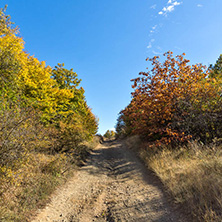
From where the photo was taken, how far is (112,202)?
4867mm

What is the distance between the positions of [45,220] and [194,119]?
8573 millimetres

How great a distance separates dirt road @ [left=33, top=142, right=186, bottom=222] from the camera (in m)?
3.89

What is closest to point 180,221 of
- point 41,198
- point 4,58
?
point 41,198

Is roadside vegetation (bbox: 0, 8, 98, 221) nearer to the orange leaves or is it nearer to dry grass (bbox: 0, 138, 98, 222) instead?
dry grass (bbox: 0, 138, 98, 222)

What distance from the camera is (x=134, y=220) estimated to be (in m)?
3.66

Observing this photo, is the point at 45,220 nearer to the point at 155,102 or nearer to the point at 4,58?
the point at 155,102

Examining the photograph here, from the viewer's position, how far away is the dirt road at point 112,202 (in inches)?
153

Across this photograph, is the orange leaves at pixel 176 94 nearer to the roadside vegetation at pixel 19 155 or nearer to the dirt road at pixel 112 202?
the dirt road at pixel 112 202

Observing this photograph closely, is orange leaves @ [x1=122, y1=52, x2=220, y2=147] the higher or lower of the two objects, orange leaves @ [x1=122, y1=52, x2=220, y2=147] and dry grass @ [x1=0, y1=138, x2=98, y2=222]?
the higher

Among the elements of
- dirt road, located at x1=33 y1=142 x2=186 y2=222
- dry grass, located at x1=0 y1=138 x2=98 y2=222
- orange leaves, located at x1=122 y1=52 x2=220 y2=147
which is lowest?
dirt road, located at x1=33 y1=142 x2=186 y2=222

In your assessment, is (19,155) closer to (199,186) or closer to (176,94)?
(199,186)

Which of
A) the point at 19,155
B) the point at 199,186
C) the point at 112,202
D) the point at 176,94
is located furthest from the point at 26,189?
the point at 176,94

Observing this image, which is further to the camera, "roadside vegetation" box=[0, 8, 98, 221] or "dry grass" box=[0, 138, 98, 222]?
"roadside vegetation" box=[0, 8, 98, 221]

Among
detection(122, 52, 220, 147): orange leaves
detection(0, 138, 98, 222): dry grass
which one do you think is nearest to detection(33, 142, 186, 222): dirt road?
detection(0, 138, 98, 222): dry grass
